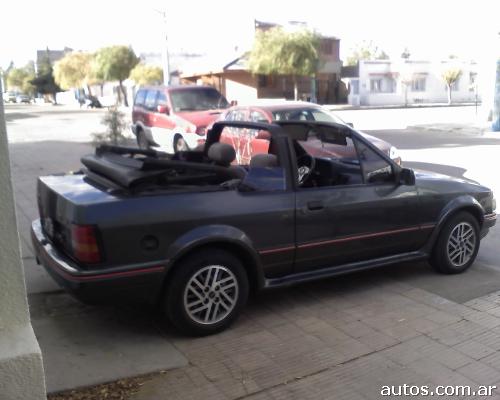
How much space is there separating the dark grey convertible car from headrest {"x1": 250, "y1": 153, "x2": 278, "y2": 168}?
0.04ft

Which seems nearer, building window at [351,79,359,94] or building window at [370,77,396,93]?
building window at [351,79,359,94]

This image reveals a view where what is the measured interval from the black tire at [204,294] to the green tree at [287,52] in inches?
1415

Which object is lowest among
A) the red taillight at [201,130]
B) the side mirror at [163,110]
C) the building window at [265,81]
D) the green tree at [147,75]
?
the red taillight at [201,130]

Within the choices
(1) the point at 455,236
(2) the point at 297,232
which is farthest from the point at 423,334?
(1) the point at 455,236

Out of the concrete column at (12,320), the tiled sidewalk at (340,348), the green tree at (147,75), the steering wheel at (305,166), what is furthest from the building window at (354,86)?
the concrete column at (12,320)

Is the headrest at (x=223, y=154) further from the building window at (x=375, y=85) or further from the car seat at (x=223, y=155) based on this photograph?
the building window at (x=375, y=85)

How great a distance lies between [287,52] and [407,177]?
1381 inches

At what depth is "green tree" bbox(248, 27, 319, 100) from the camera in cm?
3859

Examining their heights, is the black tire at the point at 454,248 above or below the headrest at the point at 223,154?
below

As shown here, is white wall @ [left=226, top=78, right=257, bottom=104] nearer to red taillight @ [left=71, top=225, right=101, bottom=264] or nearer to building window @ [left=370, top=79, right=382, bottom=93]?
building window @ [left=370, top=79, right=382, bottom=93]

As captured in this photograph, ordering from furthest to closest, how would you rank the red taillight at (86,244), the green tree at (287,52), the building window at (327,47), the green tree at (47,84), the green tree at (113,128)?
the green tree at (47,84)
the building window at (327,47)
the green tree at (287,52)
the green tree at (113,128)
the red taillight at (86,244)

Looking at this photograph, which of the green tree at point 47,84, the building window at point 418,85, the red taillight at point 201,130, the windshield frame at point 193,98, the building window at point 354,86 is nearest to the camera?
the red taillight at point 201,130

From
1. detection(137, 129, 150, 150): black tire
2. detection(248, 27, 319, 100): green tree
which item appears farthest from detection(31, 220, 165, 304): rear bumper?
detection(248, 27, 319, 100): green tree

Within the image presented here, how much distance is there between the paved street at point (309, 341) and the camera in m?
3.54
